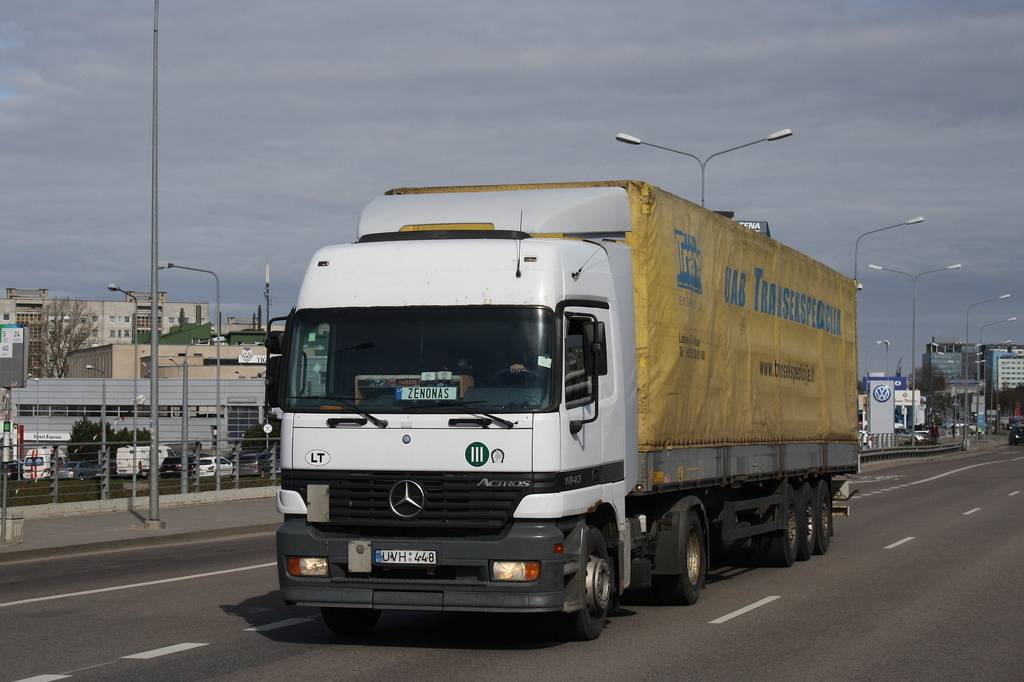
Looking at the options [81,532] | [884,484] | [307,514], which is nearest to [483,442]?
[307,514]

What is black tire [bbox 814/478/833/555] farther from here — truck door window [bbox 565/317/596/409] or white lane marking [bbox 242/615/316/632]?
truck door window [bbox 565/317/596/409]

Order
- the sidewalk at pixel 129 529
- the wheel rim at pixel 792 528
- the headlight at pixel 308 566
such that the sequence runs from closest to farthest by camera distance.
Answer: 1. the headlight at pixel 308 566
2. the wheel rim at pixel 792 528
3. the sidewalk at pixel 129 529

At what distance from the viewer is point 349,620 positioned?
1021 centimetres

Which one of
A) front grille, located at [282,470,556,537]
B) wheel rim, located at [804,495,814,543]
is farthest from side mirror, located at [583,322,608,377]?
wheel rim, located at [804,495,814,543]

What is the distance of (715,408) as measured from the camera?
41.6 feet

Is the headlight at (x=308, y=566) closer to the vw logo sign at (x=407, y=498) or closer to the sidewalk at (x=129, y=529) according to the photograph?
the vw logo sign at (x=407, y=498)

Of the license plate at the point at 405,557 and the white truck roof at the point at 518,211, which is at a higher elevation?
the white truck roof at the point at 518,211

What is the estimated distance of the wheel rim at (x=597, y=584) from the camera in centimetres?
962

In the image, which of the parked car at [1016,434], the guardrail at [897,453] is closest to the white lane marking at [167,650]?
the guardrail at [897,453]

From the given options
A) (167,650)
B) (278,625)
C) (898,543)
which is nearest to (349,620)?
(278,625)

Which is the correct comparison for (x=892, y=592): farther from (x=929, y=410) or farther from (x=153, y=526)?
(x=929, y=410)

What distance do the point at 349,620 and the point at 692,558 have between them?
11.6 ft

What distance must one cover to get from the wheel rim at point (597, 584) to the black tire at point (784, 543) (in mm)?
6071

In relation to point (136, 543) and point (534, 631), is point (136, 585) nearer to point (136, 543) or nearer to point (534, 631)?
point (534, 631)
